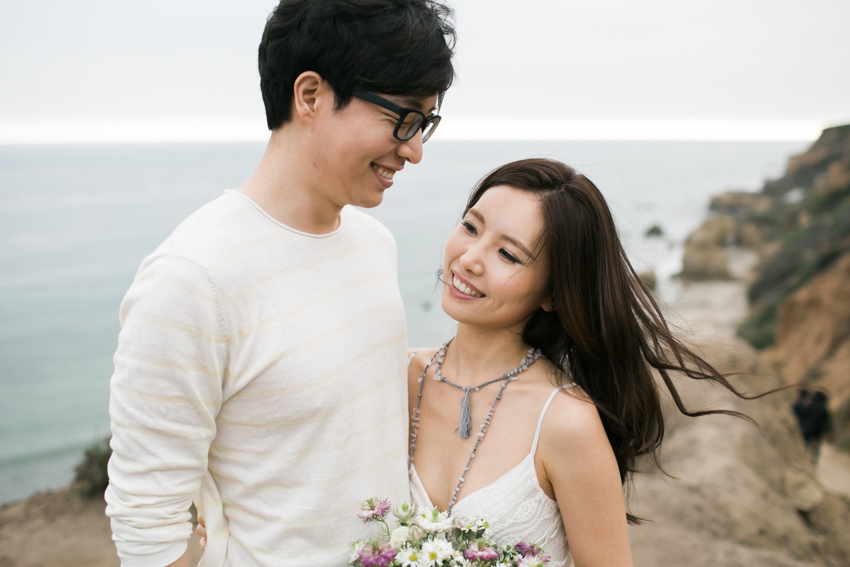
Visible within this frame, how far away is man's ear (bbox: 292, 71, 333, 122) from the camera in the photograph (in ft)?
7.16

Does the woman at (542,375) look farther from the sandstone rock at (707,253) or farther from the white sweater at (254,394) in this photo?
the sandstone rock at (707,253)

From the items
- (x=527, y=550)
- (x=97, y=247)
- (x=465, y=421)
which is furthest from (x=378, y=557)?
(x=97, y=247)

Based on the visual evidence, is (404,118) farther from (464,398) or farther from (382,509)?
(382,509)

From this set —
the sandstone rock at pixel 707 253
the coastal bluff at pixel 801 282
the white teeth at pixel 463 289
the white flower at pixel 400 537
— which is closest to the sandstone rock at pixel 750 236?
the coastal bluff at pixel 801 282

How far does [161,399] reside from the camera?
1.87 m

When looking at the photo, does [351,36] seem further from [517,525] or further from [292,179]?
[517,525]

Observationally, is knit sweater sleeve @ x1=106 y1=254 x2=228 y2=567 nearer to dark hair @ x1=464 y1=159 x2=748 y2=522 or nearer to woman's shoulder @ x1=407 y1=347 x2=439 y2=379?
woman's shoulder @ x1=407 y1=347 x2=439 y2=379

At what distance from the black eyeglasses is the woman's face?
0.45 m

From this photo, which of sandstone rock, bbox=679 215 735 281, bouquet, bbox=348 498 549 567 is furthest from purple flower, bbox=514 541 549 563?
sandstone rock, bbox=679 215 735 281

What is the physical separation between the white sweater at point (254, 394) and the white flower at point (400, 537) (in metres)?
0.41

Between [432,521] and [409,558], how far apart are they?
0.60ft

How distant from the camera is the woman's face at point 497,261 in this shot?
2.49 metres

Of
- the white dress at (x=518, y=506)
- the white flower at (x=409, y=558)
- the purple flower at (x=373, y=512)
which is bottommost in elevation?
the white dress at (x=518, y=506)

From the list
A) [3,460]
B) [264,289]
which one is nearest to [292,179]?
[264,289]
